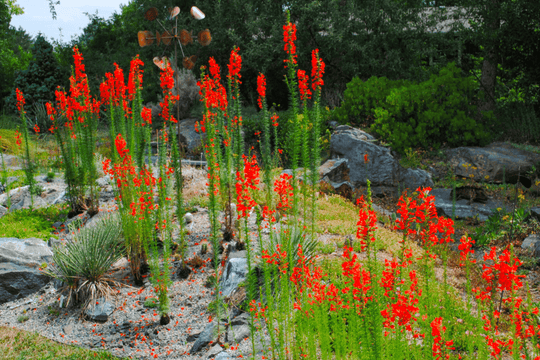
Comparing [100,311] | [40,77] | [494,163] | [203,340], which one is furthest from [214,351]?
[40,77]

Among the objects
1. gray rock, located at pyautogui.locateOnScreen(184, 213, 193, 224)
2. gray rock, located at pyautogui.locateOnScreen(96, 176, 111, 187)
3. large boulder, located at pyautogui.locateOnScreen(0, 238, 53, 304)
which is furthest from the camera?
gray rock, located at pyautogui.locateOnScreen(96, 176, 111, 187)

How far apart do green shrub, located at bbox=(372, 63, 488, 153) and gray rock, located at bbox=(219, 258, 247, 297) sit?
6.91m

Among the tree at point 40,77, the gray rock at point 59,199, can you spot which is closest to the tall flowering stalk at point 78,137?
the gray rock at point 59,199

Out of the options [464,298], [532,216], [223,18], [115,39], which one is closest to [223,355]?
[464,298]

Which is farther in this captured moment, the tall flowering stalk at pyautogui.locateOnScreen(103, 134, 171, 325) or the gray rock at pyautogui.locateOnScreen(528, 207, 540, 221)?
the gray rock at pyautogui.locateOnScreen(528, 207, 540, 221)

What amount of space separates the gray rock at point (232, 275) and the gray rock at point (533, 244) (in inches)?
171

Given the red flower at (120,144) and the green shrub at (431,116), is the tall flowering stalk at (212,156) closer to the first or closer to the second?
the red flower at (120,144)

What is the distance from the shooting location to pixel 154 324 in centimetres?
394

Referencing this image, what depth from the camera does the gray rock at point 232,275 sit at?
4121mm

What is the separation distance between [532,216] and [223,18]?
38.1 feet

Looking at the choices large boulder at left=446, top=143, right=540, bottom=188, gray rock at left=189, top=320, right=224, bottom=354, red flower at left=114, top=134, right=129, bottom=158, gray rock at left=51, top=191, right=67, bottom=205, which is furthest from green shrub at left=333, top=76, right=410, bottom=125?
gray rock at left=189, top=320, right=224, bottom=354

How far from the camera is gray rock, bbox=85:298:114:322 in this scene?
410cm

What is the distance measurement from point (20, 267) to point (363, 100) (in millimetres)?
8848

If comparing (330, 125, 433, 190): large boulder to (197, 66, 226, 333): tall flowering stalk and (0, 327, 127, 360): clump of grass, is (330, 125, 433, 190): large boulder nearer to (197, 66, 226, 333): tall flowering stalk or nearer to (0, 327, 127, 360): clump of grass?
(197, 66, 226, 333): tall flowering stalk
